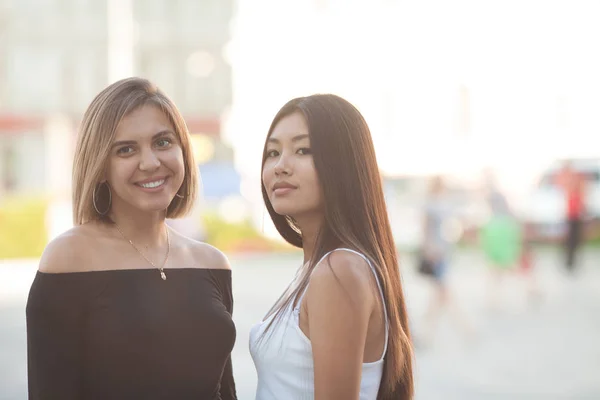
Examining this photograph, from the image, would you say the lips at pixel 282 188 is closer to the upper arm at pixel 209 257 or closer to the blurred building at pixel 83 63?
the upper arm at pixel 209 257

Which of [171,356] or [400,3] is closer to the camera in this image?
[171,356]

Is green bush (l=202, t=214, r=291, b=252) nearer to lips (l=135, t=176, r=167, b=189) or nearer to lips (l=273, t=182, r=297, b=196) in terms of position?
lips (l=135, t=176, r=167, b=189)

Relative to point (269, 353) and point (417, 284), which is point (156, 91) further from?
point (417, 284)

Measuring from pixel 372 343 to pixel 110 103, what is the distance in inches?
46.2

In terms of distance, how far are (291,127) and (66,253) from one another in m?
0.84

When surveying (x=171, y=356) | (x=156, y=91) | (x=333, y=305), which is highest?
(x=156, y=91)

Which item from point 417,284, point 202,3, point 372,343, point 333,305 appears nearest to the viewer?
point 333,305

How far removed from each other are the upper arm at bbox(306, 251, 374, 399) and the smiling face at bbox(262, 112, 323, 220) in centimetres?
29

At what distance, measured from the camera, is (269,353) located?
246 centimetres

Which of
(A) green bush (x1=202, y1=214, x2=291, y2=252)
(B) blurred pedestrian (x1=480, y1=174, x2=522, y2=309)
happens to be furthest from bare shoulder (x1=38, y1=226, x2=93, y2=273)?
(A) green bush (x1=202, y1=214, x2=291, y2=252)

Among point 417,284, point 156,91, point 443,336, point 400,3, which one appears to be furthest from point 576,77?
point 156,91

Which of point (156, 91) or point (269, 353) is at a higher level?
point (156, 91)

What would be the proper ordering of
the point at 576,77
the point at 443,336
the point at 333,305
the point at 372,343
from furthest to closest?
the point at 576,77 < the point at 443,336 < the point at 372,343 < the point at 333,305

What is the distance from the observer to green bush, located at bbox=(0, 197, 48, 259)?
→ 1938 centimetres
